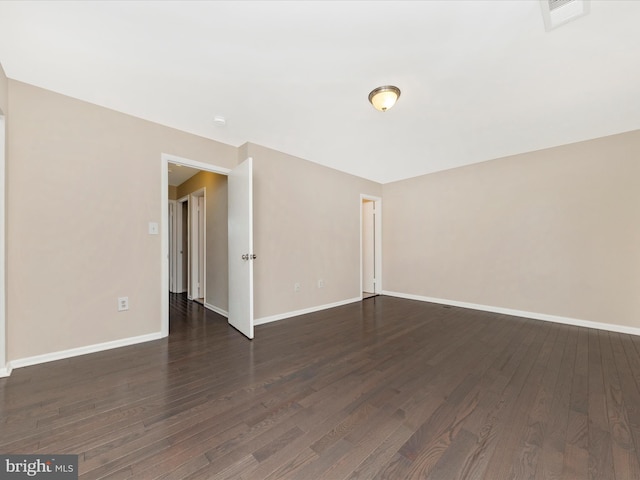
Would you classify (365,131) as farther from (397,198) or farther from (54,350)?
(54,350)

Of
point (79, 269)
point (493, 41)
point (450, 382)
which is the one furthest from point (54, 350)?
point (493, 41)

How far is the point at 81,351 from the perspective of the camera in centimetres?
231

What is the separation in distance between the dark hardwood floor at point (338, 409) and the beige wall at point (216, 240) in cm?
119

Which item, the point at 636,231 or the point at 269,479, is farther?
the point at 636,231

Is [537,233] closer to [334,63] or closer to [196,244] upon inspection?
[334,63]

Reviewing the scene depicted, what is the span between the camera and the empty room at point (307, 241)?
138 cm

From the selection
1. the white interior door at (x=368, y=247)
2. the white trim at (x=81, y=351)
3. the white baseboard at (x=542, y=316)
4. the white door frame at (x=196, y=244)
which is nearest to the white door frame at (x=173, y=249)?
the white door frame at (x=196, y=244)

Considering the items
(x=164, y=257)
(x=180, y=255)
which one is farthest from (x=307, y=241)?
(x=180, y=255)

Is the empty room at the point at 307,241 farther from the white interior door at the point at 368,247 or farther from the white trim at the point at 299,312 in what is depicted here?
the white interior door at the point at 368,247

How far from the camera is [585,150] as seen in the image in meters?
3.25

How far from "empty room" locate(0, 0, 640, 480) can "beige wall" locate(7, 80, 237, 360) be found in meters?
0.02

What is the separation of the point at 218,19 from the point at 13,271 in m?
2.60

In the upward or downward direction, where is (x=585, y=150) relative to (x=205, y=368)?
upward

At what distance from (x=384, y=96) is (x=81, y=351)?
372cm
